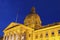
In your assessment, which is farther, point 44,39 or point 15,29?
point 15,29

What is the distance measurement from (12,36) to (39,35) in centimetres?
959

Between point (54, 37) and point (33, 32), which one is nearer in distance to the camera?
point (54, 37)

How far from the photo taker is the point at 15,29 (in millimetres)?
42656

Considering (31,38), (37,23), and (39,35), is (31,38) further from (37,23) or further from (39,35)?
(37,23)

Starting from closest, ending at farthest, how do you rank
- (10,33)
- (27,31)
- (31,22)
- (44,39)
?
(44,39) → (27,31) → (10,33) → (31,22)

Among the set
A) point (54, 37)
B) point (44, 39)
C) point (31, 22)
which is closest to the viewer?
point (54, 37)

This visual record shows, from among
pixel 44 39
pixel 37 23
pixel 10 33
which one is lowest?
→ pixel 44 39

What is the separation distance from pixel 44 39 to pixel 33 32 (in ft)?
17.3

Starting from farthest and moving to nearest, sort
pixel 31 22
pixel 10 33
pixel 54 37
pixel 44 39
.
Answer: pixel 31 22, pixel 10 33, pixel 44 39, pixel 54 37

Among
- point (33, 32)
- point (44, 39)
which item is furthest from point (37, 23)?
point (44, 39)

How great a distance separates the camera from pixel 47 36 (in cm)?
3894

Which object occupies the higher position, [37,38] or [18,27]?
[18,27]

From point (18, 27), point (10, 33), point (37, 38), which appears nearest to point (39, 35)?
point (37, 38)

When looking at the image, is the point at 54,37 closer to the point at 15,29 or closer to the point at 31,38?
the point at 31,38
